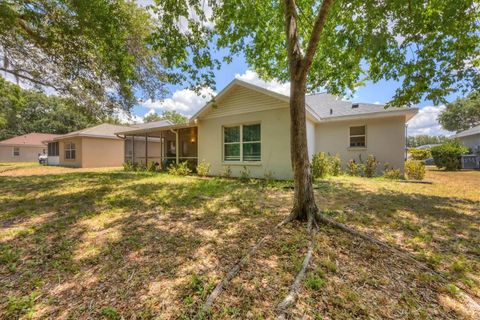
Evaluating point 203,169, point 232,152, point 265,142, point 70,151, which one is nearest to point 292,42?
point 265,142

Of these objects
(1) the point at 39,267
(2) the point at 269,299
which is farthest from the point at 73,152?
(2) the point at 269,299

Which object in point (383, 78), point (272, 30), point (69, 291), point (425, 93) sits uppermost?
point (272, 30)

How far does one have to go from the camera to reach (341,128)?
1191cm

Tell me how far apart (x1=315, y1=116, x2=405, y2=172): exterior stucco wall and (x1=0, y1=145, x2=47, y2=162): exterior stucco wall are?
129ft

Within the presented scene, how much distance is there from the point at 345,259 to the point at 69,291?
317 centimetres

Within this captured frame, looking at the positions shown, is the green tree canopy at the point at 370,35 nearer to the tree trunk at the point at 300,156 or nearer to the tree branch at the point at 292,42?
the tree branch at the point at 292,42

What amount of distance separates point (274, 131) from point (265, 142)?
2.08 ft

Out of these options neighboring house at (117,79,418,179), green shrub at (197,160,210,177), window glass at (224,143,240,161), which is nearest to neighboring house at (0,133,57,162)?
green shrub at (197,160,210,177)

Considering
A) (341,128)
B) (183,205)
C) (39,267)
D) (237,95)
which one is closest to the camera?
(39,267)

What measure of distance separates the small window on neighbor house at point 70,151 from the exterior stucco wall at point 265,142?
16581mm

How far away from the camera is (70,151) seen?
20.6 metres

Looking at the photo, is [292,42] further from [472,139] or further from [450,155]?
[472,139]

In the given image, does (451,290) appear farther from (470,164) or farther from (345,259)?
(470,164)

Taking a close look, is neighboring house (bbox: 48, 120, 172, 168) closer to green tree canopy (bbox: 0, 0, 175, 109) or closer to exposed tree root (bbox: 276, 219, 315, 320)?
green tree canopy (bbox: 0, 0, 175, 109)
